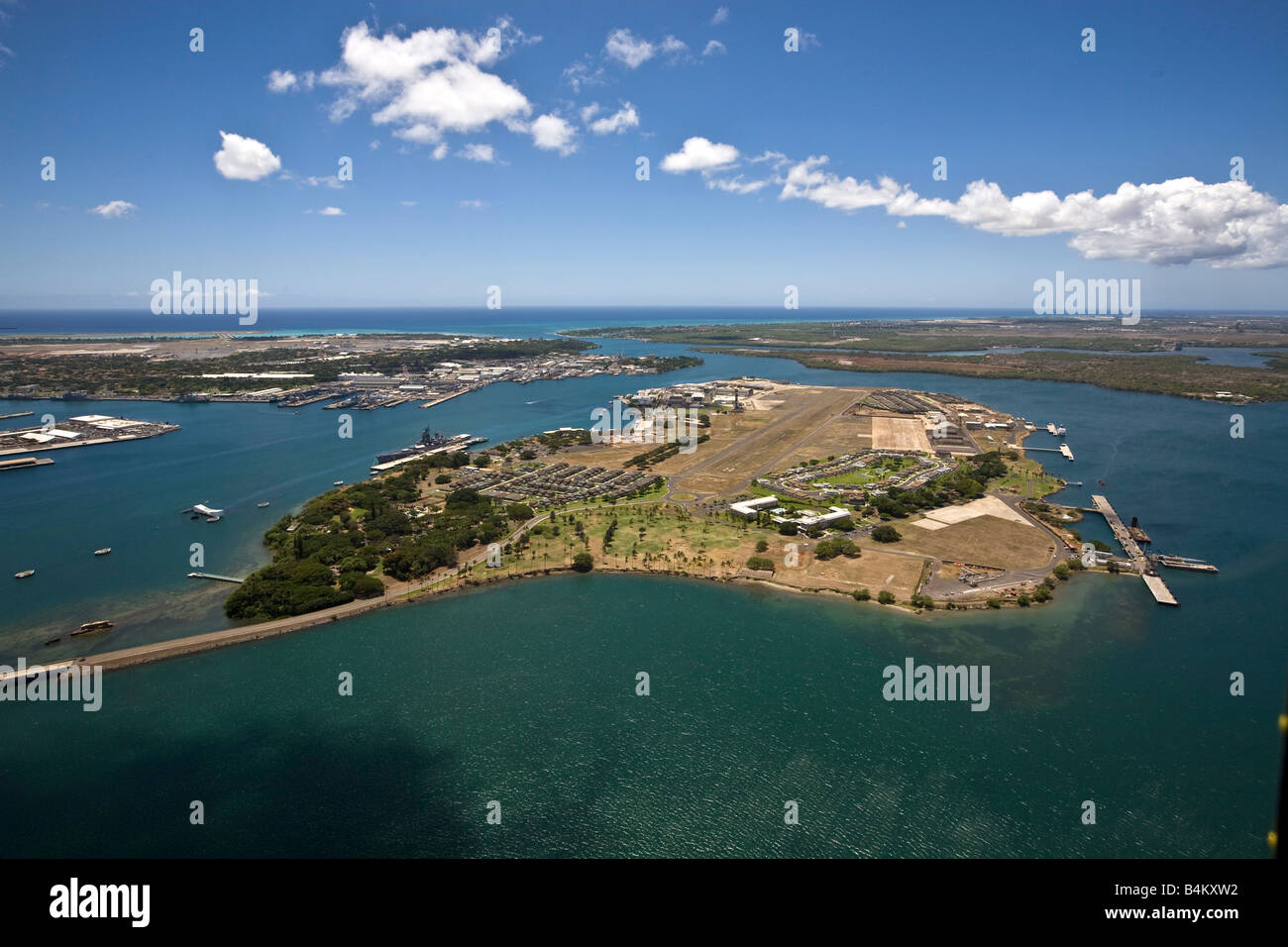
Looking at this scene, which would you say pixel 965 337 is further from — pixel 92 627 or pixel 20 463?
pixel 92 627

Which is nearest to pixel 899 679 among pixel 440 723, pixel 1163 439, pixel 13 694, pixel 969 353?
pixel 440 723

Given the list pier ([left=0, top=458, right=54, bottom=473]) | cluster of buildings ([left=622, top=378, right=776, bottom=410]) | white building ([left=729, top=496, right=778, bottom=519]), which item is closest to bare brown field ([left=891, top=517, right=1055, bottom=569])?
white building ([left=729, top=496, right=778, bottom=519])

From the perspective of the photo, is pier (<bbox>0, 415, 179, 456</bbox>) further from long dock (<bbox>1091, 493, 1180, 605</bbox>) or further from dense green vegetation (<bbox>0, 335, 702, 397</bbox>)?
long dock (<bbox>1091, 493, 1180, 605</bbox>)

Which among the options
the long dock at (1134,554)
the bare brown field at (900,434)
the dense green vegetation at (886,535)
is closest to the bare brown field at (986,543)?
the dense green vegetation at (886,535)

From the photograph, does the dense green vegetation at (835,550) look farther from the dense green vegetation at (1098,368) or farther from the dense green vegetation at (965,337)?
the dense green vegetation at (965,337)

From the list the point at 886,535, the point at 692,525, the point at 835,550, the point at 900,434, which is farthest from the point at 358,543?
the point at 900,434
